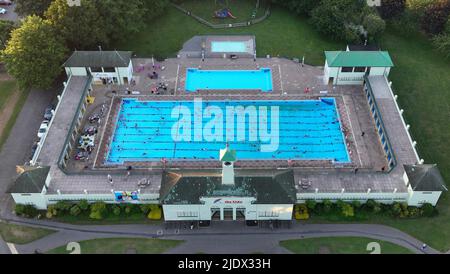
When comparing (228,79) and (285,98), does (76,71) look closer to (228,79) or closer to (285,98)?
(228,79)

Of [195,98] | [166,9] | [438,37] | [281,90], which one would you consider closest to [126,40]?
[166,9]

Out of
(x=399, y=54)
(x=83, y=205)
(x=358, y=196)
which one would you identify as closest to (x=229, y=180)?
(x=358, y=196)

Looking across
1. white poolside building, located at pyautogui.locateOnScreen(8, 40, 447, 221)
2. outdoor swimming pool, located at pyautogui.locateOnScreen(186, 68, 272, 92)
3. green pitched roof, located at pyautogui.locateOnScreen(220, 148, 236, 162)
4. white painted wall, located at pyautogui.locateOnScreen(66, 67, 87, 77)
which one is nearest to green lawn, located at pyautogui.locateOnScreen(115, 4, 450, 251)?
white poolside building, located at pyautogui.locateOnScreen(8, 40, 447, 221)

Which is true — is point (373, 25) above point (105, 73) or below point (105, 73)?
above

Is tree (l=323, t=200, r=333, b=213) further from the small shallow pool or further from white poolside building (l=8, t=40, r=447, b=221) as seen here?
the small shallow pool

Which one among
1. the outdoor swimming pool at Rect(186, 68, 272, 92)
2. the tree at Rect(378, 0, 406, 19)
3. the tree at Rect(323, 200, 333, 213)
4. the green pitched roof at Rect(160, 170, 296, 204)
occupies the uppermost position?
the tree at Rect(378, 0, 406, 19)
